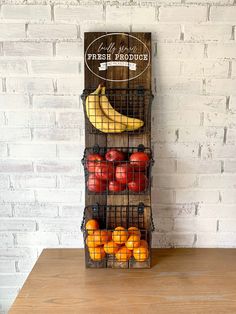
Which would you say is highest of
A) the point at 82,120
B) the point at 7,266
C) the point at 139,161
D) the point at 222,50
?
the point at 222,50

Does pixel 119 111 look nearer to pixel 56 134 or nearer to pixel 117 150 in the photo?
pixel 117 150

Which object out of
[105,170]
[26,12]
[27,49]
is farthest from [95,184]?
[26,12]

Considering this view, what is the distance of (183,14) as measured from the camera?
125 centimetres

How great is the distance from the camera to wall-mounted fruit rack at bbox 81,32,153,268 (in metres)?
1.18

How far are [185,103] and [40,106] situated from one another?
0.58 meters

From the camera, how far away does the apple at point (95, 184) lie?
3.92ft

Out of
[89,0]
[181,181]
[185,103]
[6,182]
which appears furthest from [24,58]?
[181,181]

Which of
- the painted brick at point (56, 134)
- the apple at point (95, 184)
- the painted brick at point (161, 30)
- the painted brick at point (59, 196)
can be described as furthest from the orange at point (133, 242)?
the painted brick at point (161, 30)

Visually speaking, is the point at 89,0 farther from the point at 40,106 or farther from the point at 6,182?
the point at 6,182

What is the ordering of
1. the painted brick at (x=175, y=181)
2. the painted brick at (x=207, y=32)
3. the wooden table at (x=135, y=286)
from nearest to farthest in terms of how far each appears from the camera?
the wooden table at (x=135, y=286) → the painted brick at (x=207, y=32) → the painted brick at (x=175, y=181)

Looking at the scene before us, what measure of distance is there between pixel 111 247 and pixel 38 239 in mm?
396

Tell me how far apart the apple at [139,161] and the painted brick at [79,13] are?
0.55 metres

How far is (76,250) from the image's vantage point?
1397mm

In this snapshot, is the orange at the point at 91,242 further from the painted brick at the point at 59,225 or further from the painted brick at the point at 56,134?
the painted brick at the point at 56,134
